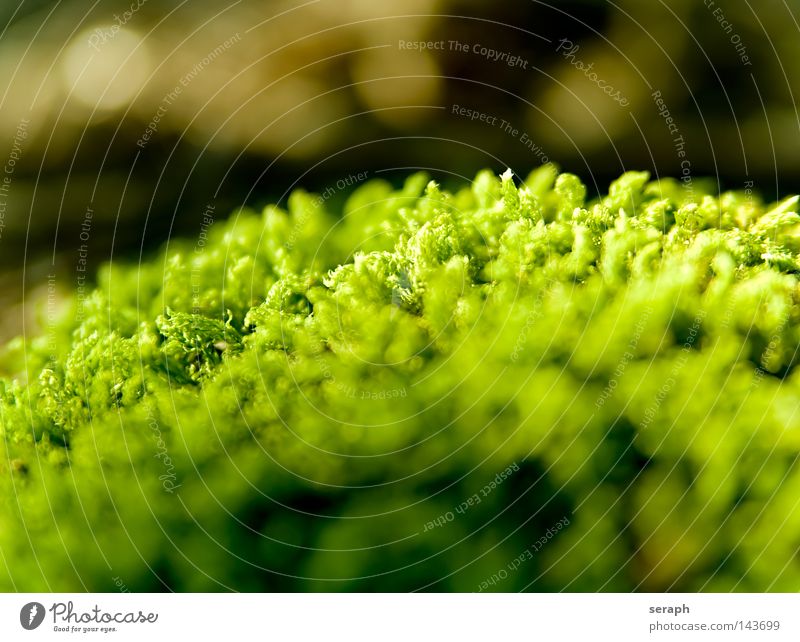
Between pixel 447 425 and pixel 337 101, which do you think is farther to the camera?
pixel 337 101

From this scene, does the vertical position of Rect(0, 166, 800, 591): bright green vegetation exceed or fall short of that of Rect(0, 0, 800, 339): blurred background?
it falls short

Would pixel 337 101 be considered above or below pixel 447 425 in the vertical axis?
above

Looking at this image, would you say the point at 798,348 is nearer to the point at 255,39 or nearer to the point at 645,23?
the point at 645,23

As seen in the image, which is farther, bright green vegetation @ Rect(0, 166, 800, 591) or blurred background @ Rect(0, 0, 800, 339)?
blurred background @ Rect(0, 0, 800, 339)
